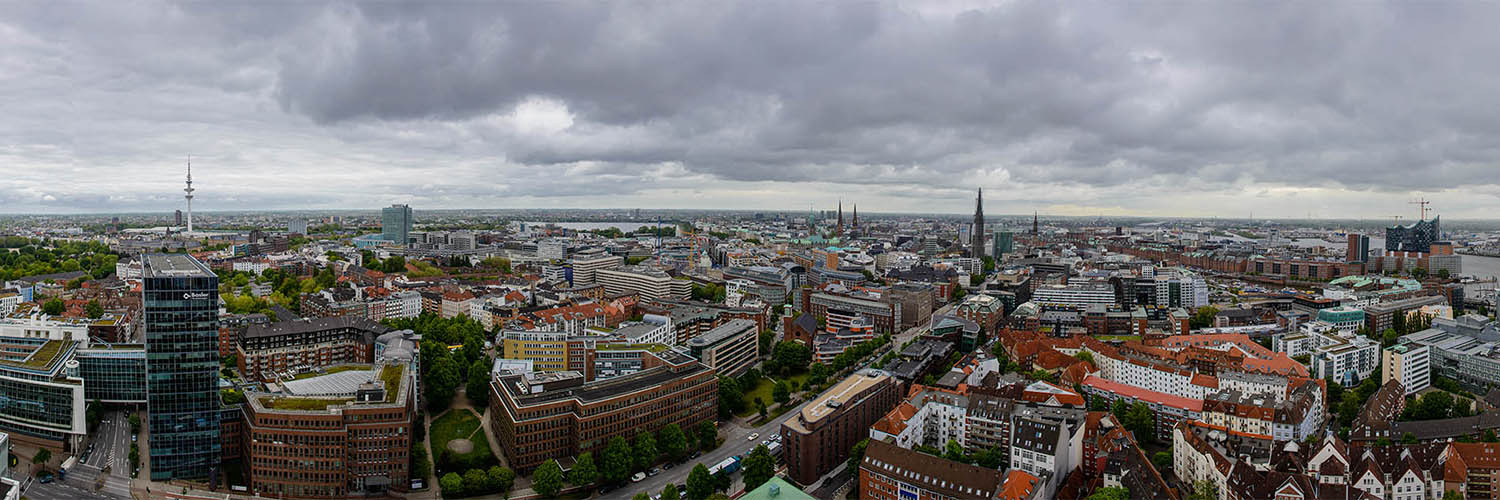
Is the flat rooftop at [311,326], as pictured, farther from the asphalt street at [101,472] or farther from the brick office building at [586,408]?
the brick office building at [586,408]

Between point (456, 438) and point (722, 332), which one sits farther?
point (722, 332)

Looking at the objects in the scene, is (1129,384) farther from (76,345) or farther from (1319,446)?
(76,345)

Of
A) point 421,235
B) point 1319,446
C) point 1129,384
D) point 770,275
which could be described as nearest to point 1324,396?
point 1129,384

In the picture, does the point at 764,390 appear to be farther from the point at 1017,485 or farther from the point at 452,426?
the point at 1017,485

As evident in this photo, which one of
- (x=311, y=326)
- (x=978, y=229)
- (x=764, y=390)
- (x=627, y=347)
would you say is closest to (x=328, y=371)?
(x=311, y=326)

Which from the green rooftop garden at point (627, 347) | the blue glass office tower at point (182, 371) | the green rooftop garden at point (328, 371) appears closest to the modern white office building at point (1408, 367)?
the green rooftop garden at point (627, 347)

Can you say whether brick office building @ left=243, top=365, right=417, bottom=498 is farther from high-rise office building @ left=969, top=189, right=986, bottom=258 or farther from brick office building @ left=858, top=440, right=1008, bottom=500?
high-rise office building @ left=969, top=189, right=986, bottom=258
